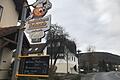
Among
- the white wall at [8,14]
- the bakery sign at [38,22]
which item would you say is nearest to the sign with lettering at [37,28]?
the bakery sign at [38,22]

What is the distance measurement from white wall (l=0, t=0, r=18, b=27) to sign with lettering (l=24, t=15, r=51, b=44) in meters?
6.44

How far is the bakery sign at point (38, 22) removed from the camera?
7.86 m

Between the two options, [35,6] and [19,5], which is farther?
[19,5]

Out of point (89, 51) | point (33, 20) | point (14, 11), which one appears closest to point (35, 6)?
point (33, 20)

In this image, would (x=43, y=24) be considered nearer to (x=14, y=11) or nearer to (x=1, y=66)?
(x=1, y=66)

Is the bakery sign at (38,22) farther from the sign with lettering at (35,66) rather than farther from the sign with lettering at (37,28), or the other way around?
the sign with lettering at (35,66)

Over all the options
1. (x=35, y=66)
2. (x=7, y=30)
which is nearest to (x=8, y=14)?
(x=7, y=30)

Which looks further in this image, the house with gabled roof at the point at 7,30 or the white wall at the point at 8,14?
the white wall at the point at 8,14

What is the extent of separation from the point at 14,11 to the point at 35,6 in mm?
7640

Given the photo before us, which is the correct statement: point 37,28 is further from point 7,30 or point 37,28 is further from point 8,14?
point 8,14

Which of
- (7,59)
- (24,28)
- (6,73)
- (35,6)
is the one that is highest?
(35,6)

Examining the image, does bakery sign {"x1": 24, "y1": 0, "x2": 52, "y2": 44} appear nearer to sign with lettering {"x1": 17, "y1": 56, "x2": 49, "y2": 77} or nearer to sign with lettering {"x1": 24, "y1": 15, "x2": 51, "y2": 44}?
sign with lettering {"x1": 24, "y1": 15, "x2": 51, "y2": 44}

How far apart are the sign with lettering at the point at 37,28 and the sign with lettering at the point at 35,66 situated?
794 mm

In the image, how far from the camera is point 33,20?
8.28 m
